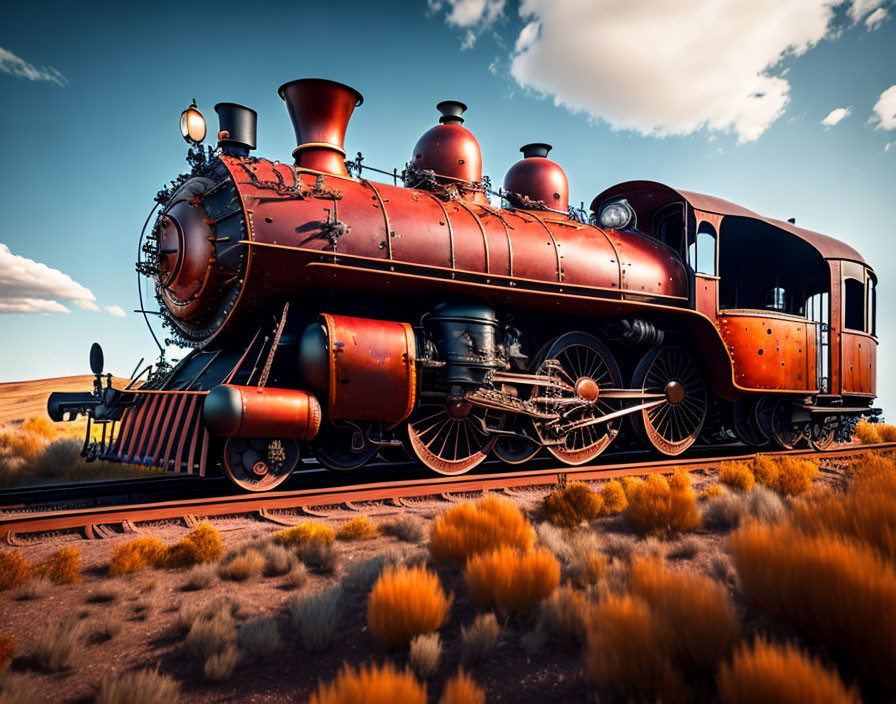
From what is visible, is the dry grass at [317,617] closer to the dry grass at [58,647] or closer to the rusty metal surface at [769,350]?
the dry grass at [58,647]

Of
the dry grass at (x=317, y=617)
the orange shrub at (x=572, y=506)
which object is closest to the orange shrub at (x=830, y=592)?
the orange shrub at (x=572, y=506)

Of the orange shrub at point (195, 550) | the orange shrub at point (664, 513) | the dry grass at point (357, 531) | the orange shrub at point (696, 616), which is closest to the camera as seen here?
the orange shrub at point (696, 616)

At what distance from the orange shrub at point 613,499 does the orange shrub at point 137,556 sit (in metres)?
3.71

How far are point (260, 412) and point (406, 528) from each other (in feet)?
6.07

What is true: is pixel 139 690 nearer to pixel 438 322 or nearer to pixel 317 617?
pixel 317 617

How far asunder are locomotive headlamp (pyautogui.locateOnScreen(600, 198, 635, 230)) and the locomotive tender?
40 mm

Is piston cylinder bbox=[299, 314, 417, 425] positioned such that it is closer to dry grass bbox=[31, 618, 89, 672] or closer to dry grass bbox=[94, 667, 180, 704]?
dry grass bbox=[31, 618, 89, 672]

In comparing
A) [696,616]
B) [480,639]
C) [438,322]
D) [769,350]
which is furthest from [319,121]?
[769,350]

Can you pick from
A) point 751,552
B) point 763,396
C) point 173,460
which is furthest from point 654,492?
point 763,396

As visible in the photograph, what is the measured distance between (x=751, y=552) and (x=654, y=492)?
6.12 feet

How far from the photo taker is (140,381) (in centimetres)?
700

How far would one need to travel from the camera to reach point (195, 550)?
3865 millimetres

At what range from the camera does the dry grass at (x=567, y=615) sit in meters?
2.62

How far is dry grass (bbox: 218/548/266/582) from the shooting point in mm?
3635
